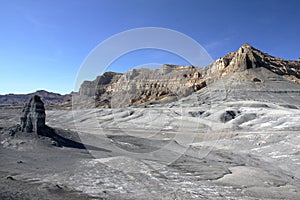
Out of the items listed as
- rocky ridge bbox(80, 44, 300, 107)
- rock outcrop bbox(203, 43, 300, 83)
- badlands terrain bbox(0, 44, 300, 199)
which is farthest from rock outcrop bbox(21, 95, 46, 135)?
rock outcrop bbox(203, 43, 300, 83)

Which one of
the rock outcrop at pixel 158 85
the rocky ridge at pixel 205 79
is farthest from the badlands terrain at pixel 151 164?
the rock outcrop at pixel 158 85

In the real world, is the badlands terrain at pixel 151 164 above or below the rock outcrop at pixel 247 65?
below

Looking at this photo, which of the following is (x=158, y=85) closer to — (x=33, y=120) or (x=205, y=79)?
(x=205, y=79)

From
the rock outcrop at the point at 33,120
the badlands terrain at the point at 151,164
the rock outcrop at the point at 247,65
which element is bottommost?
the badlands terrain at the point at 151,164

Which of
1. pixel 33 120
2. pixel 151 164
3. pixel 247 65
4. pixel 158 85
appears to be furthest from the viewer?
pixel 158 85

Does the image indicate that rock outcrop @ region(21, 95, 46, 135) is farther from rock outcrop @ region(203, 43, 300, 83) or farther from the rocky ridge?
rock outcrop @ region(203, 43, 300, 83)

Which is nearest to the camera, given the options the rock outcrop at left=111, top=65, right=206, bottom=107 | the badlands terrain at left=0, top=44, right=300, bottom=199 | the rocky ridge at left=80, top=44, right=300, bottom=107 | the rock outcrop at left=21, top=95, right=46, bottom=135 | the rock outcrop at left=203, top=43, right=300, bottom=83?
the badlands terrain at left=0, top=44, right=300, bottom=199

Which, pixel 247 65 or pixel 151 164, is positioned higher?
pixel 247 65

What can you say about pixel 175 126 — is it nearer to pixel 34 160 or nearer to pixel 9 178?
pixel 34 160

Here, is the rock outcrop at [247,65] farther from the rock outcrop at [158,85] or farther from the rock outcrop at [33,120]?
the rock outcrop at [33,120]

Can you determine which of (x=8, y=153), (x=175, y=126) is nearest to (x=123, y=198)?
(x=8, y=153)

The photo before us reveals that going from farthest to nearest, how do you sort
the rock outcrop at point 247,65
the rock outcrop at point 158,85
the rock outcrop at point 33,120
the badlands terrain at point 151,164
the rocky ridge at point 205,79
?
the rock outcrop at point 158,85, the rock outcrop at point 247,65, the rocky ridge at point 205,79, the rock outcrop at point 33,120, the badlands terrain at point 151,164

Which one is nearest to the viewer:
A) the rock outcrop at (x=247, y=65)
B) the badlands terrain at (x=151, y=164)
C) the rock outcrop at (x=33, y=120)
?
the badlands terrain at (x=151, y=164)

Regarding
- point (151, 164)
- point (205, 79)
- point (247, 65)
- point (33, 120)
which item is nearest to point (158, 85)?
point (205, 79)
